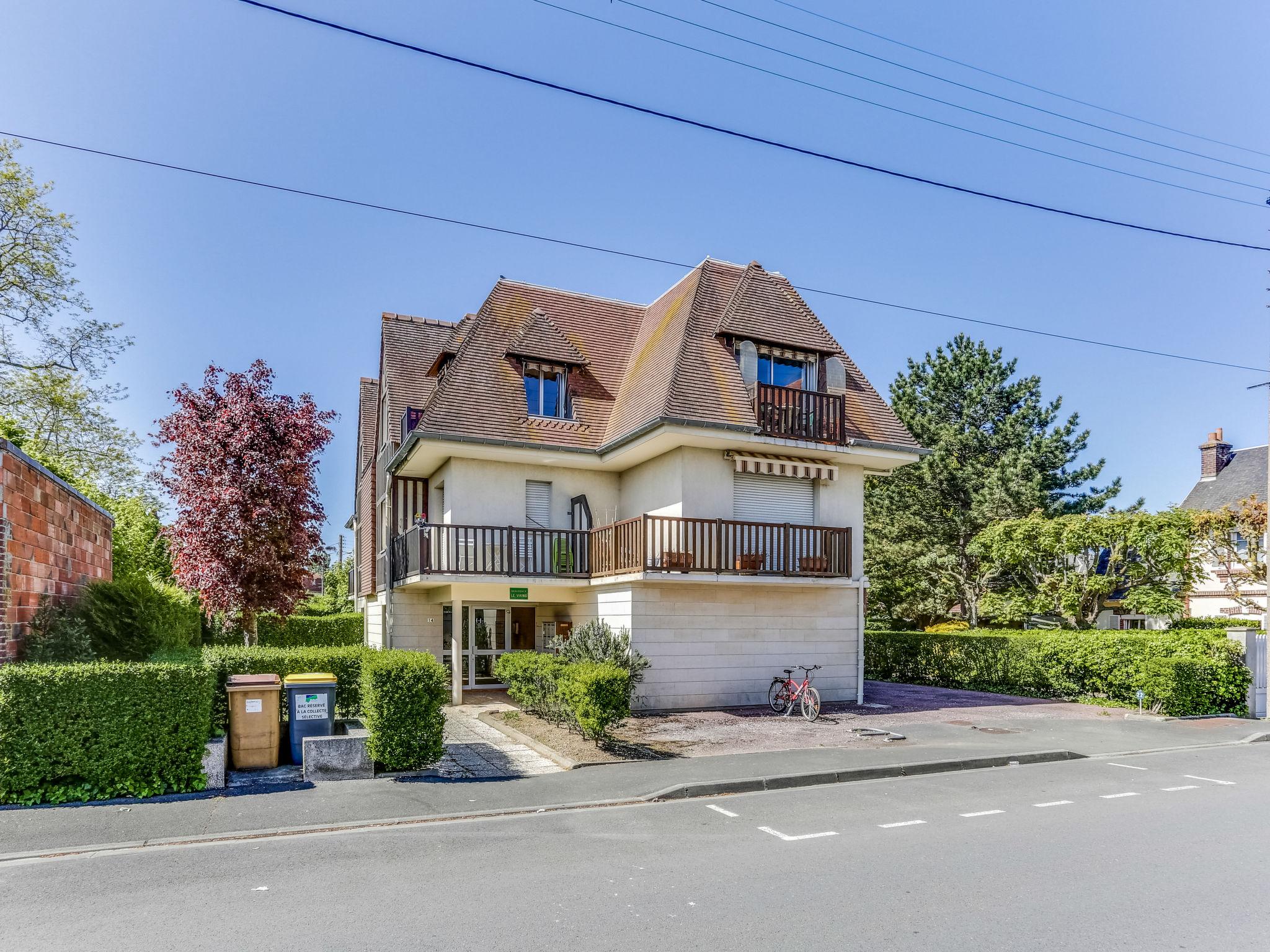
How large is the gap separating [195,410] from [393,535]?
198 inches

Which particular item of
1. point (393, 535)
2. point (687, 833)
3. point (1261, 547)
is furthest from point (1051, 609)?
point (687, 833)

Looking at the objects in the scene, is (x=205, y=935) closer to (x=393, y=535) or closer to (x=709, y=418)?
(x=709, y=418)

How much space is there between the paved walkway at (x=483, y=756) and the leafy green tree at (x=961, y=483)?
23.9 m

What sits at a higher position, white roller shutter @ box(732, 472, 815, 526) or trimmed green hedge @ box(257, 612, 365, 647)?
white roller shutter @ box(732, 472, 815, 526)

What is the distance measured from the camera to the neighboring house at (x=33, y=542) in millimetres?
9875

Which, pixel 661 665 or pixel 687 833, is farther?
pixel 661 665

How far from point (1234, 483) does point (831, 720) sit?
35066mm

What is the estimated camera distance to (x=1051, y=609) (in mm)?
24828

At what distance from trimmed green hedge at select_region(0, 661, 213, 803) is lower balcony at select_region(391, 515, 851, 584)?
793 cm

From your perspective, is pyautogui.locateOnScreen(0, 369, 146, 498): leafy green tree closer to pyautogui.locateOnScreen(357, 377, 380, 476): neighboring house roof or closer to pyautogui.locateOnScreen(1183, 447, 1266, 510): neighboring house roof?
pyautogui.locateOnScreen(357, 377, 380, 476): neighboring house roof

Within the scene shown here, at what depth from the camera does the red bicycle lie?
15.5 m

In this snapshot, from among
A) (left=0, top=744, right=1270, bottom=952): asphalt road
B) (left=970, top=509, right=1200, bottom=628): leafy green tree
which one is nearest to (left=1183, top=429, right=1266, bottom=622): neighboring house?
(left=970, top=509, right=1200, bottom=628): leafy green tree

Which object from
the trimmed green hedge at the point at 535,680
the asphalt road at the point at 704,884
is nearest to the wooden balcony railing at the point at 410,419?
the trimmed green hedge at the point at 535,680

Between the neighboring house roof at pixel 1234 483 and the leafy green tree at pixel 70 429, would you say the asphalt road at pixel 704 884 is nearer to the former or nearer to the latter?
the leafy green tree at pixel 70 429
